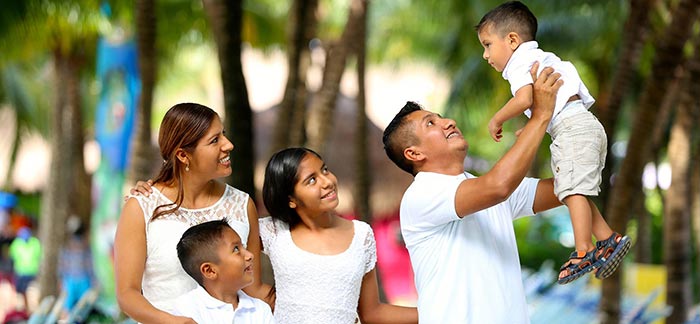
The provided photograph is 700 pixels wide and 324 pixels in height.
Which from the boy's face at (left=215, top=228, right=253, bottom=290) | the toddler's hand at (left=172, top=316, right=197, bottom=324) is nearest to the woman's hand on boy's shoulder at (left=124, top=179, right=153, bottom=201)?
the boy's face at (left=215, top=228, right=253, bottom=290)

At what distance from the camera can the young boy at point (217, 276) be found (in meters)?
3.96

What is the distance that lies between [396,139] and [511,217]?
19.0 inches

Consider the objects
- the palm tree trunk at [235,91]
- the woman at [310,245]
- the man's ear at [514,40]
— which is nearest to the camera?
the man's ear at [514,40]

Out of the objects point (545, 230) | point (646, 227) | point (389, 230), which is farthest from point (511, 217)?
point (545, 230)

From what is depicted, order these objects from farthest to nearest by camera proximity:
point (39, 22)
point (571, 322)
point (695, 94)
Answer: point (39, 22) < point (571, 322) < point (695, 94)

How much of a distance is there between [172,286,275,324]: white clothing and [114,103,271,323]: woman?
14 centimetres

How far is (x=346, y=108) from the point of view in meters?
22.3

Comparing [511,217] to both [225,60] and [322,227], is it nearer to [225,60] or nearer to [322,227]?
[322,227]

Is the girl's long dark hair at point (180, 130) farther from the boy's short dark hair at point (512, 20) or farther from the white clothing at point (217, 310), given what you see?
the boy's short dark hair at point (512, 20)

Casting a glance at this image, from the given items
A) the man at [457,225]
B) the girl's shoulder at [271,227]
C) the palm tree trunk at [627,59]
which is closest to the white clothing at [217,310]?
the girl's shoulder at [271,227]

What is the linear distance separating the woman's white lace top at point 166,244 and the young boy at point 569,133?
41.8 inches

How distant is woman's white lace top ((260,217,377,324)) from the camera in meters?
4.21

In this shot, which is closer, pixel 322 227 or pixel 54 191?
pixel 322 227

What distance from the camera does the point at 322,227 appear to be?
4281 mm
